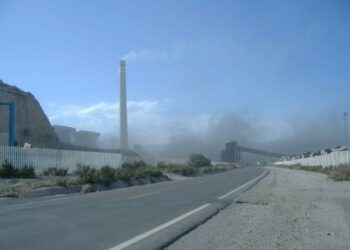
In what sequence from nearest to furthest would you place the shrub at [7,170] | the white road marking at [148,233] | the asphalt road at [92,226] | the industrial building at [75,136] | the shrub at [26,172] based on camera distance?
the white road marking at [148,233] < the asphalt road at [92,226] < the shrub at [7,170] < the shrub at [26,172] < the industrial building at [75,136]

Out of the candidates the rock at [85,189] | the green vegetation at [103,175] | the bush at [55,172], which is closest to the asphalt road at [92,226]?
the rock at [85,189]

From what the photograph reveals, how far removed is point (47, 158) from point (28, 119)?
34.6 meters

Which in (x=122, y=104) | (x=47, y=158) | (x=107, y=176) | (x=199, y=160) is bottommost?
(x=107, y=176)

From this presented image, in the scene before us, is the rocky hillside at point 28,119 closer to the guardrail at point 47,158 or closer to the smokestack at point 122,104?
the guardrail at point 47,158

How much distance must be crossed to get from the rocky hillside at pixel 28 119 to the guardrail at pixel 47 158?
18786mm

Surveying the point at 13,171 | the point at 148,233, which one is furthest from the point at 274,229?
the point at 13,171

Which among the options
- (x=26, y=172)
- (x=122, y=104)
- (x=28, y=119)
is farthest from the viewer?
(x=122, y=104)

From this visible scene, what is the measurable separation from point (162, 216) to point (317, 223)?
15.8ft

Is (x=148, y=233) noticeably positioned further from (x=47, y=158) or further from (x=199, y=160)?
(x=199, y=160)

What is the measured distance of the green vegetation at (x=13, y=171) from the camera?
4328 centimetres

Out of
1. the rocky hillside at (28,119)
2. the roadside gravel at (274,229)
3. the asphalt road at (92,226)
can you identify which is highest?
the rocky hillside at (28,119)

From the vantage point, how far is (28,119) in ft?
279

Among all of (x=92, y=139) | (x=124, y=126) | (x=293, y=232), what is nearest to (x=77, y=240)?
(x=293, y=232)

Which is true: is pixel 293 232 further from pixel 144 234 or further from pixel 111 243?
pixel 111 243
